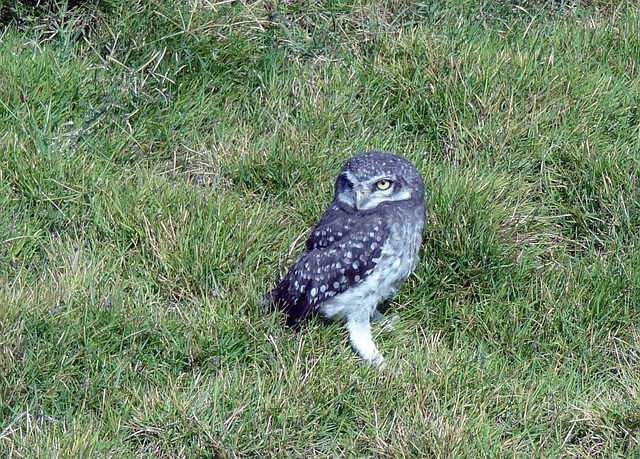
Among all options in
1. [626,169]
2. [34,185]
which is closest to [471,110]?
[626,169]

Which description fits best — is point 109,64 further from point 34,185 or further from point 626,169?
point 626,169

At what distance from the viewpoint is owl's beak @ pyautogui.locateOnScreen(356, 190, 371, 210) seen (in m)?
4.99

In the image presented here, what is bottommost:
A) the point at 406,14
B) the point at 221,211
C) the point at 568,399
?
the point at 568,399

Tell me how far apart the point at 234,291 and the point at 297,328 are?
36cm

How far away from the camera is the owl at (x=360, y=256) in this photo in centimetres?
488

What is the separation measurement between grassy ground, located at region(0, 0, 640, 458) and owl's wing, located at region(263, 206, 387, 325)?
14 centimetres

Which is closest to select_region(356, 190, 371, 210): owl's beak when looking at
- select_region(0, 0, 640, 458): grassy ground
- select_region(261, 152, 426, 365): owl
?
select_region(261, 152, 426, 365): owl

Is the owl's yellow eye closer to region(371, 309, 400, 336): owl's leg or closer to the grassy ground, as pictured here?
the grassy ground

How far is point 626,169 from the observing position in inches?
219

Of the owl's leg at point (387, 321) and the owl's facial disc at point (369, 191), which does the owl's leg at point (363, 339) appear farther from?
the owl's facial disc at point (369, 191)

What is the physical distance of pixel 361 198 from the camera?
4.99 metres

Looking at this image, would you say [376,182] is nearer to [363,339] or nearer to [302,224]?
[302,224]

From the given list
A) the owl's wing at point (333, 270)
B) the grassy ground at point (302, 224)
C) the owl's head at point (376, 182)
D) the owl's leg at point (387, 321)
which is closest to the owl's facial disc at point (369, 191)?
the owl's head at point (376, 182)

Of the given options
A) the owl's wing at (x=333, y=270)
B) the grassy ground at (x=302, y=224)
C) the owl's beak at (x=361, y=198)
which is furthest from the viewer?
the owl's beak at (x=361, y=198)
